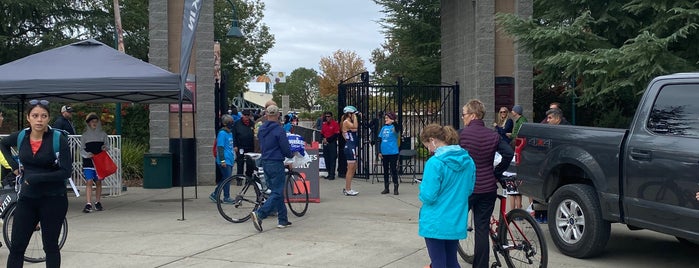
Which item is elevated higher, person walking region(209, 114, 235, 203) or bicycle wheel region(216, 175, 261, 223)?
person walking region(209, 114, 235, 203)

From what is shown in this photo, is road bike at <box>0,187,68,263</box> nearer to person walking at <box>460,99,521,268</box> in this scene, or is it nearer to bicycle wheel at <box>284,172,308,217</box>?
bicycle wheel at <box>284,172,308,217</box>

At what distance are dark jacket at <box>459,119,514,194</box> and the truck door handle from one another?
4.24ft

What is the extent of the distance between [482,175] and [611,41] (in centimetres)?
825

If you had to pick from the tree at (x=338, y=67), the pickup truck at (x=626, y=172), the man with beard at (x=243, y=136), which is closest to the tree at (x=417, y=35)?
the man with beard at (x=243, y=136)

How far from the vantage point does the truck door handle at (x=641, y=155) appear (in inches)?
246

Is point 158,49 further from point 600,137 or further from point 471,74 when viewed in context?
point 600,137

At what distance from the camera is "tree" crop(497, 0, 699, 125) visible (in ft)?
35.7

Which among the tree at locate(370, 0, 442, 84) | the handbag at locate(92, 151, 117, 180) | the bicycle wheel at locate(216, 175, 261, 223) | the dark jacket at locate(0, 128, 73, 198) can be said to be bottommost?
the bicycle wheel at locate(216, 175, 261, 223)

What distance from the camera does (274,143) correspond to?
9.02 m

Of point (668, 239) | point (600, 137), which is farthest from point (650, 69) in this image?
point (600, 137)

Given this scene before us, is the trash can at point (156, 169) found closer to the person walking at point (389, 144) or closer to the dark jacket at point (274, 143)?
the person walking at point (389, 144)

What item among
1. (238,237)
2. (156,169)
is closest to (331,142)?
(156,169)

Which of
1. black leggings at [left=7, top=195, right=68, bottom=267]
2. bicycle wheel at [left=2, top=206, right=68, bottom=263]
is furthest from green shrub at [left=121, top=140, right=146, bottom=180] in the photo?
black leggings at [left=7, top=195, right=68, bottom=267]

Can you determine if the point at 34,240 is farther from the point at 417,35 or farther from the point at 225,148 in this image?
the point at 417,35
